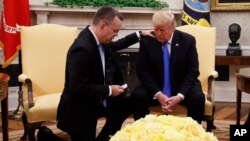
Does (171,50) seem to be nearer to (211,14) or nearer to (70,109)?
(70,109)

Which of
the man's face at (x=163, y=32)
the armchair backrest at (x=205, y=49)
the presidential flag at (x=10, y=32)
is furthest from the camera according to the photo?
the presidential flag at (x=10, y=32)

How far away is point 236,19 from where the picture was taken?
19.3ft

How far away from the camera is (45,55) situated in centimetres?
403

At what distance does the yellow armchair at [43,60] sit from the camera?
151 inches

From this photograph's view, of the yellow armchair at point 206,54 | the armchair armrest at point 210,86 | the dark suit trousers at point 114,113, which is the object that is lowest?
the dark suit trousers at point 114,113

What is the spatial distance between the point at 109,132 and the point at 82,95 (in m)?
0.55

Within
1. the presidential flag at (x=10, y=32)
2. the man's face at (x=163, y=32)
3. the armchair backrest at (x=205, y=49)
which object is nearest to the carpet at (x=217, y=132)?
the armchair backrest at (x=205, y=49)

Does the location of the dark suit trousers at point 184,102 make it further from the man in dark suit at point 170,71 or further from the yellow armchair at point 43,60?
the yellow armchair at point 43,60

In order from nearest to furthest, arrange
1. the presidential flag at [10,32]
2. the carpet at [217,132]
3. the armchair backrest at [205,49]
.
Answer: the armchair backrest at [205,49] → the carpet at [217,132] → the presidential flag at [10,32]

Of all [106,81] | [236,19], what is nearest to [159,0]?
[236,19]

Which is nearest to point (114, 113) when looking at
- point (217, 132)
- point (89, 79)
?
point (89, 79)

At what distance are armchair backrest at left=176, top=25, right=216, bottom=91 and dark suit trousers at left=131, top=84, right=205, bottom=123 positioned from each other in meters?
0.35

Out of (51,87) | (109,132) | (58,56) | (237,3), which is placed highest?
(237,3)

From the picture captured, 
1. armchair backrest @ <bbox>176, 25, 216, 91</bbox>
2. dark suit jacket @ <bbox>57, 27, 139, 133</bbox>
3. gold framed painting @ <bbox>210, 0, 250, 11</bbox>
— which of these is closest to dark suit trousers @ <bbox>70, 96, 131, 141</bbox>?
dark suit jacket @ <bbox>57, 27, 139, 133</bbox>
